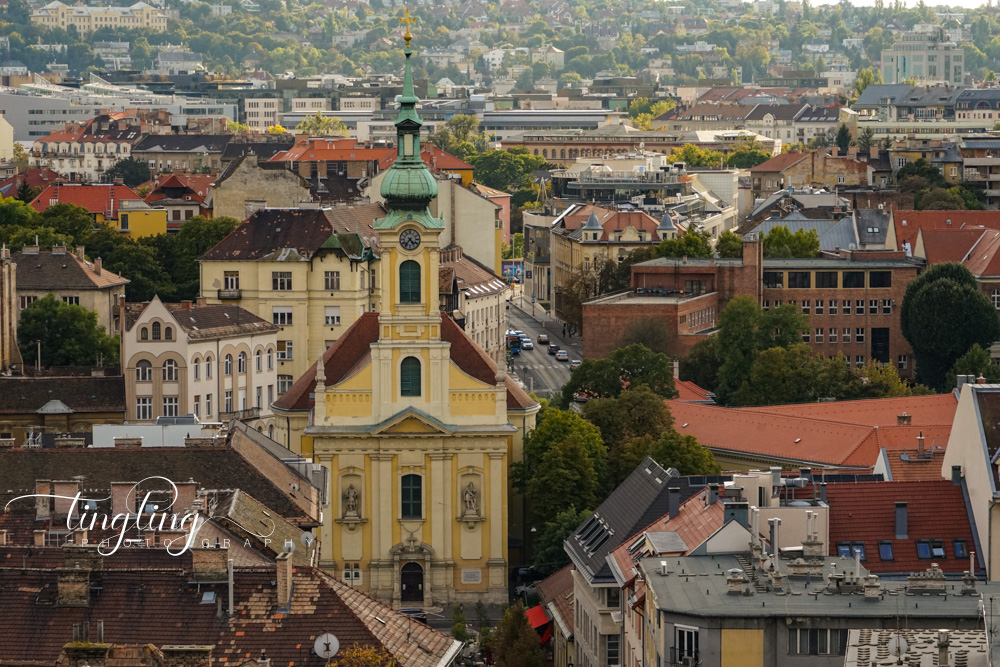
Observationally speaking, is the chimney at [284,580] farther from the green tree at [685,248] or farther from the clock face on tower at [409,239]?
the green tree at [685,248]

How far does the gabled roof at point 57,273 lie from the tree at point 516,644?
222 ft

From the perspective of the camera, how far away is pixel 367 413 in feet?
308

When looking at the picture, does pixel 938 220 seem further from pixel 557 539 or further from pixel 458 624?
pixel 458 624

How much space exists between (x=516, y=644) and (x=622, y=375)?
46.4 m

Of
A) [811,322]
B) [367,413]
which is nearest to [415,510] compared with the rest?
[367,413]

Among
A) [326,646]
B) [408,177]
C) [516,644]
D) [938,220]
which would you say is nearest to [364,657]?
[326,646]

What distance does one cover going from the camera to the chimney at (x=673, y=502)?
7431cm

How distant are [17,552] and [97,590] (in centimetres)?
368

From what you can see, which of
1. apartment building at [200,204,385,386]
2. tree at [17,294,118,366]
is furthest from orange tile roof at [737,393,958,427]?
tree at [17,294,118,366]

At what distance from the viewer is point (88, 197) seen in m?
191

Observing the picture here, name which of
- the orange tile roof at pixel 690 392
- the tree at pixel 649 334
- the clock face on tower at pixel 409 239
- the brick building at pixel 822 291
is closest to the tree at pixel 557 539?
the clock face on tower at pixel 409 239

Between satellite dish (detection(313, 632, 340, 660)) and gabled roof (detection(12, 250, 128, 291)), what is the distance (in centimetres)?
9043

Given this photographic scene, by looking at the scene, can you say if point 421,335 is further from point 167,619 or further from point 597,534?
point 167,619

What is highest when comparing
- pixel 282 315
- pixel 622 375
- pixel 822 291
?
pixel 282 315
